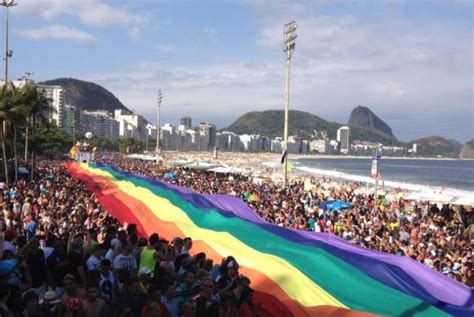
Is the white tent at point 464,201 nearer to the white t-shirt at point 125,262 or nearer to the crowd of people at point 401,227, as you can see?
the crowd of people at point 401,227

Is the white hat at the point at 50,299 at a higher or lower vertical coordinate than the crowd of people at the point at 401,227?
higher

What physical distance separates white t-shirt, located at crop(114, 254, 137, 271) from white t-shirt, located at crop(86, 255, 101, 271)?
0.75 feet

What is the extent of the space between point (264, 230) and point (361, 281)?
3833 millimetres

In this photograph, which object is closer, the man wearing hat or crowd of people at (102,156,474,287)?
the man wearing hat

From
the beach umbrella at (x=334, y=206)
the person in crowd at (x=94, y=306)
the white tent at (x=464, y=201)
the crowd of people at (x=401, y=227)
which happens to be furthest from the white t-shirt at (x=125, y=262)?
the white tent at (x=464, y=201)

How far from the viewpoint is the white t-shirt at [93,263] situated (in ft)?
22.5

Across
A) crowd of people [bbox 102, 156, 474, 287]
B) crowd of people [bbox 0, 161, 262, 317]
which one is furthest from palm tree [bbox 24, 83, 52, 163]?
crowd of people [bbox 0, 161, 262, 317]

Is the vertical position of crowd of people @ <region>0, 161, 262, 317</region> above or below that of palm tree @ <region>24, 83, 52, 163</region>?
below

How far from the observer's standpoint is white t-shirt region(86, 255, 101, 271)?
6.86m

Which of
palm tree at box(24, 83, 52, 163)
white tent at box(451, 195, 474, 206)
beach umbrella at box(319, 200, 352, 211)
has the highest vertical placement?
palm tree at box(24, 83, 52, 163)

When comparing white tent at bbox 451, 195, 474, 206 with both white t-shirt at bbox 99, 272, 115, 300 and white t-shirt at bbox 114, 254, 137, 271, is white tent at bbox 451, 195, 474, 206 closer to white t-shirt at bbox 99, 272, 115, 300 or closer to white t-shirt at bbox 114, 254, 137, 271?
white t-shirt at bbox 114, 254, 137, 271

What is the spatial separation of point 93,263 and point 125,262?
1.37 ft

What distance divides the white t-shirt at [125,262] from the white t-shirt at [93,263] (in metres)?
0.23

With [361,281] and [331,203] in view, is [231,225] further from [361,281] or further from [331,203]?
[331,203]
